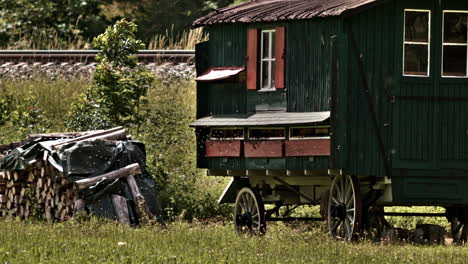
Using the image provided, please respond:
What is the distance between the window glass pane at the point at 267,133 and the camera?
24.2 meters

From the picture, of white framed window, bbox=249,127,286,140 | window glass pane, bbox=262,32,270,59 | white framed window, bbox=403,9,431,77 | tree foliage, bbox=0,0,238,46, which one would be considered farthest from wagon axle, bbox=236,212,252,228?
tree foliage, bbox=0,0,238,46

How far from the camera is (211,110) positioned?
2641cm

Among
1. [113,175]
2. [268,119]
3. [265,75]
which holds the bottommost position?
[113,175]

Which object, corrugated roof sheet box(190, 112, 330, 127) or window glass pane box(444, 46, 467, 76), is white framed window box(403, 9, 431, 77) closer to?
window glass pane box(444, 46, 467, 76)

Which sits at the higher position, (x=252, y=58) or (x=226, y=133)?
(x=252, y=58)

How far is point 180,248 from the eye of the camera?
19.6 meters

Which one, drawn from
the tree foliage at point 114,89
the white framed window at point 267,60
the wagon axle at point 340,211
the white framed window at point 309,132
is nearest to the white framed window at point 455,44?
the white framed window at point 309,132

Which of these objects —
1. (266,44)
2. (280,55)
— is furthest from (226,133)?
(280,55)

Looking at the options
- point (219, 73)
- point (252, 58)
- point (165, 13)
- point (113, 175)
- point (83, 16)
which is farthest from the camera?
point (165, 13)

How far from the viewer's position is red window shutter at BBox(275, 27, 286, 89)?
2441 centimetres

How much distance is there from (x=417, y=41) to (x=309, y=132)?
7.00ft

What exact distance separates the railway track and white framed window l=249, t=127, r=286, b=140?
43.6 ft

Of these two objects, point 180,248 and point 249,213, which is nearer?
point 180,248

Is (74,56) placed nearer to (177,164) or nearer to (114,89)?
(114,89)
